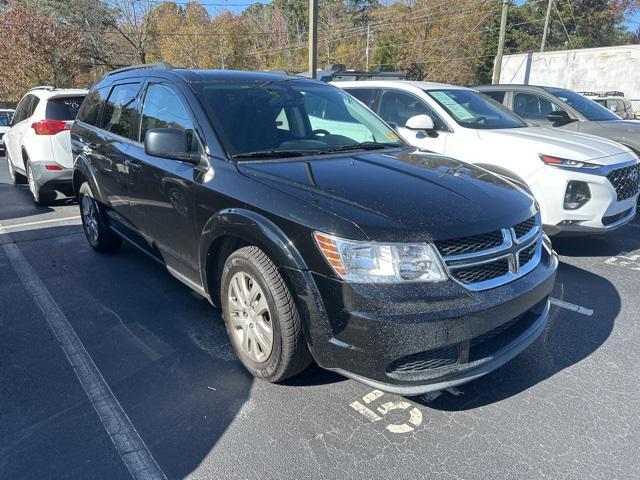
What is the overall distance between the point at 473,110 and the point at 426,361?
4.57m

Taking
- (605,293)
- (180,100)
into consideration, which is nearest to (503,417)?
(605,293)

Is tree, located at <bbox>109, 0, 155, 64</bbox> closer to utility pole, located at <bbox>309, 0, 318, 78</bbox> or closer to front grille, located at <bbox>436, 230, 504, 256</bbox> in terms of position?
utility pole, located at <bbox>309, 0, 318, 78</bbox>

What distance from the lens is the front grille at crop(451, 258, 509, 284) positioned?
90.4 inches

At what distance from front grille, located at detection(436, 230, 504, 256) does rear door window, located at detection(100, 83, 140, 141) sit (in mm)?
2782

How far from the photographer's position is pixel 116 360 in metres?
3.12

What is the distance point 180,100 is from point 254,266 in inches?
58.4

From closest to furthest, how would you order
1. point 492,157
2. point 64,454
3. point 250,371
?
point 64,454 < point 250,371 < point 492,157

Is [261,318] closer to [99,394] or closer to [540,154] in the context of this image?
[99,394]

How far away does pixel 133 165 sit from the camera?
3.78 meters

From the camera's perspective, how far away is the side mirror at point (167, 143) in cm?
291

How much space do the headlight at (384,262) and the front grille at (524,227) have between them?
0.67m

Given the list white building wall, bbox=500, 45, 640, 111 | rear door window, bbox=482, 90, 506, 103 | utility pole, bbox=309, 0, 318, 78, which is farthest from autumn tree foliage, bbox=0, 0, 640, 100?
rear door window, bbox=482, 90, 506, 103

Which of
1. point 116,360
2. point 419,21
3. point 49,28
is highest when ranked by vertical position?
point 419,21

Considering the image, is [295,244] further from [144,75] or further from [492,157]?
[492,157]
